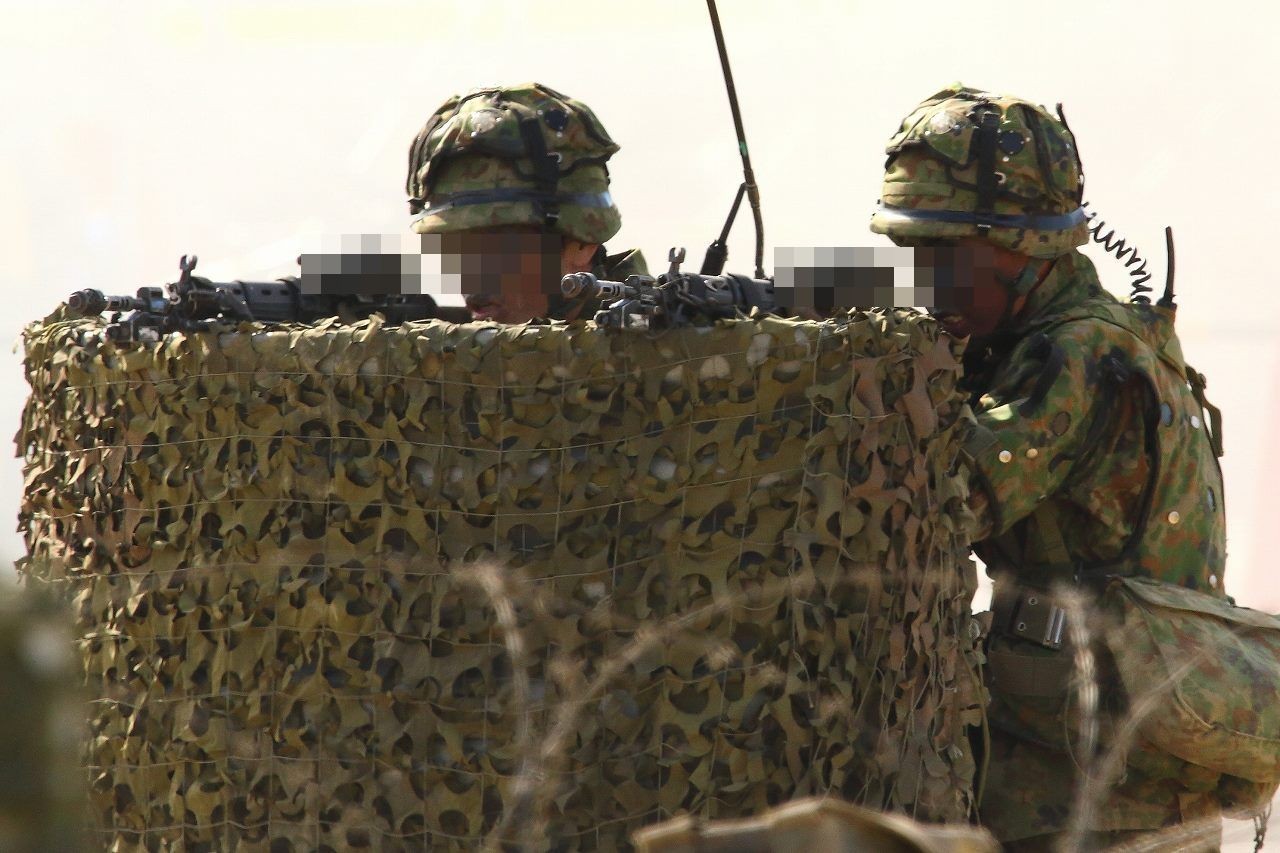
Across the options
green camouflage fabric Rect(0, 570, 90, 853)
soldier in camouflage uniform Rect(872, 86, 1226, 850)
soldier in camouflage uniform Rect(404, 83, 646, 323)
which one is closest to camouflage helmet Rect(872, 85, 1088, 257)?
soldier in camouflage uniform Rect(872, 86, 1226, 850)

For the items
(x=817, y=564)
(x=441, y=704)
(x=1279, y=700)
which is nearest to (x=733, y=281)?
A: (x=817, y=564)

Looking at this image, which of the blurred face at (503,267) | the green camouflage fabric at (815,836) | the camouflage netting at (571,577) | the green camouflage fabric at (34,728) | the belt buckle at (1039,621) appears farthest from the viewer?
the blurred face at (503,267)

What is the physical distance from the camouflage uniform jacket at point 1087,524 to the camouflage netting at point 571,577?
0.48 m

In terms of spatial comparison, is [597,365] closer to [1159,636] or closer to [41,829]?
[1159,636]

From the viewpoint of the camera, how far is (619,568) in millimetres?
3441

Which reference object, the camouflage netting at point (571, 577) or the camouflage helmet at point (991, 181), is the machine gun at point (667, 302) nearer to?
the camouflage netting at point (571, 577)

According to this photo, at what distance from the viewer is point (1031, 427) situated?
378 cm

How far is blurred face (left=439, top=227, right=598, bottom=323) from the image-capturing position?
4719mm

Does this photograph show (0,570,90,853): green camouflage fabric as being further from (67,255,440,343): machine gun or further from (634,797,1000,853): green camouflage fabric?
(67,255,440,343): machine gun

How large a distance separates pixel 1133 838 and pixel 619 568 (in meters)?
1.43

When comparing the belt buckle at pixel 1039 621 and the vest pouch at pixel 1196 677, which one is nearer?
the vest pouch at pixel 1196 677

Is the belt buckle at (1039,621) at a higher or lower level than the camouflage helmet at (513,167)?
lower

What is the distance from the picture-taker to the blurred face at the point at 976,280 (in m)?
4.19

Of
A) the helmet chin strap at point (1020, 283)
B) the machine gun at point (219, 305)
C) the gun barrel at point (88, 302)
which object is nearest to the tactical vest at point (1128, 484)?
the helmet chin strap at point (1020, 283)
